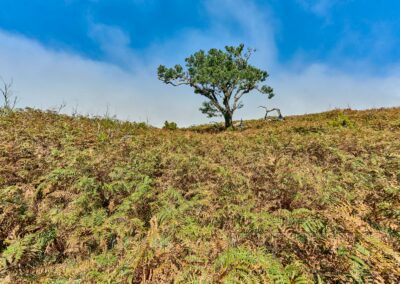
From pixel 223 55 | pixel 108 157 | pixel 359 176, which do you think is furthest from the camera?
pixel 223 55

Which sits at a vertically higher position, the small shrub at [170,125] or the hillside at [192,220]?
the small shrub at [170,125]

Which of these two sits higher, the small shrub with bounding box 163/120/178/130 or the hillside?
the small shrub with bounding box 163/120/178/130

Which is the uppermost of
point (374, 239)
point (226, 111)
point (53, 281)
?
point (226, 111)

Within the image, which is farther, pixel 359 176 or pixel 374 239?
pixel 359 176

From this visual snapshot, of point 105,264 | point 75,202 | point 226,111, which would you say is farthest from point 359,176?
point 226,111

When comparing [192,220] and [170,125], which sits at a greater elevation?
[170,125]

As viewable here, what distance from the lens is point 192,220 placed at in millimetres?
4133

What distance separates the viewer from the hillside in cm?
294

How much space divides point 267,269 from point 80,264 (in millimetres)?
2390

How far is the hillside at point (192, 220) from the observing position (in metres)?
2.94

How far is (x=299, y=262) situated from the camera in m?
3.03

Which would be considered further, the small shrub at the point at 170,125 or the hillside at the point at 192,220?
the small shrub at the point at 170,125

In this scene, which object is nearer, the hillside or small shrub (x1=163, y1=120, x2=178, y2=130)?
the hillside

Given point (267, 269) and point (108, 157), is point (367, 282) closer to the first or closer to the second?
point (267, 269)
